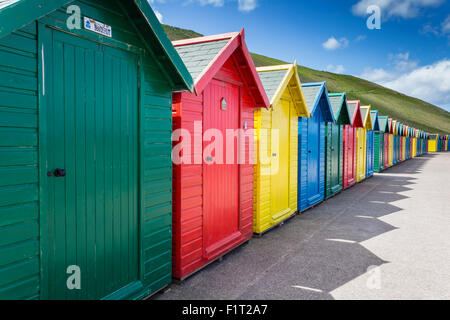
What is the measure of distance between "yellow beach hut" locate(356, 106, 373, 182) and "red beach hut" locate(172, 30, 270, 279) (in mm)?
11370

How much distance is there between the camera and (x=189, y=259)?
5.05 metres

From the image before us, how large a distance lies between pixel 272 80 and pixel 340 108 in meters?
5.53

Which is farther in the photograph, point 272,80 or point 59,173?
point 272,80

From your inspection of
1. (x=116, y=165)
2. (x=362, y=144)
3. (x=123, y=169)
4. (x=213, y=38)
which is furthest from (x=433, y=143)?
(x=116, y=165)

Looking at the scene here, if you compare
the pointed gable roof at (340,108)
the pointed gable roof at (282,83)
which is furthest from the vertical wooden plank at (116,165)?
the pointed gable roof at (340,108)

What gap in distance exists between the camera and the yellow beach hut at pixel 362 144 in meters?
16.7

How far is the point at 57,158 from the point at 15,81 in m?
0.73

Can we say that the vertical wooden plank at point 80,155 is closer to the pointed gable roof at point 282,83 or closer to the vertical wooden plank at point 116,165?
the vertical wooden plank at point 116,165

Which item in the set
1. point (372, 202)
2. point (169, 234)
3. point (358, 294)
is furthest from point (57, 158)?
point (372, 202)

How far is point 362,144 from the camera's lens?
17.5 m

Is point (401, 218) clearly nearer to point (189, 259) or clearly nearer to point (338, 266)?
point (338, 266)

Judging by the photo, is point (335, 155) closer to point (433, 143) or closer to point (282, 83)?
point (282, 83)

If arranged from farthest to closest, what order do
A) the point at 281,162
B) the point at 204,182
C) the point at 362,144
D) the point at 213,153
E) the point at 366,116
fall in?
Result: the point at 362,144, the point at 366,116, the point at 281,162, the point at 213,153, the point at 204,182

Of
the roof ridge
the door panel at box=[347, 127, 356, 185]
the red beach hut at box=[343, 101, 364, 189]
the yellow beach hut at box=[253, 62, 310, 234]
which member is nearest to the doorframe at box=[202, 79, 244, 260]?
the roof ridge
